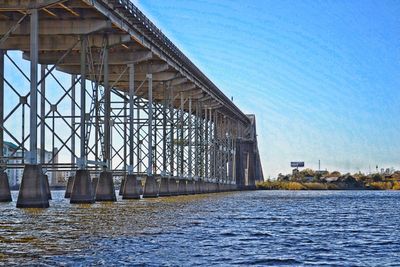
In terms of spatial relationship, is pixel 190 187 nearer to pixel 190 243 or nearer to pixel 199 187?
pixel 199 187

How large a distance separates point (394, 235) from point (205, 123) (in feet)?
365

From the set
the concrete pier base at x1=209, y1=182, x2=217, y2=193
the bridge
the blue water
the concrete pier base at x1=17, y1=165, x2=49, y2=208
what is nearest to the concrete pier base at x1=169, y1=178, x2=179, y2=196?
the bridge

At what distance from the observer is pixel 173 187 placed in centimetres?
10450

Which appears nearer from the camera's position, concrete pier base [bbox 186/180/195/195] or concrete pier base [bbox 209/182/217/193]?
concrete pier base [bbox 186/180/195/195]

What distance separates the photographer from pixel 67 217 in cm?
4306

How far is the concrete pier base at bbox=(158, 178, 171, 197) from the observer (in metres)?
97.1

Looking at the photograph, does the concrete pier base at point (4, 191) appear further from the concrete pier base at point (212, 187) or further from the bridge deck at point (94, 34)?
the concrete pier base at point (212, 187)

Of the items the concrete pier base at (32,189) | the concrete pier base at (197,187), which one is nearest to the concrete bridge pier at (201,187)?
the concrete pier base at (197,187)

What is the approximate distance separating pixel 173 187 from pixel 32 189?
55673mm

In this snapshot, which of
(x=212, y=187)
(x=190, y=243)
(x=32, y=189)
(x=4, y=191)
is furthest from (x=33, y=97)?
(x=212, y=187)

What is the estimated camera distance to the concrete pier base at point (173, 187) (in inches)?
4024

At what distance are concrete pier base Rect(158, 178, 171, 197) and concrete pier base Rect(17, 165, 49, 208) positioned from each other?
4639 centimetres

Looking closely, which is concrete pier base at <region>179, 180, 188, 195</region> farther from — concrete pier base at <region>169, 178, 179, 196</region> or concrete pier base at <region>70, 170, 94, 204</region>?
concrete pier base at <region>70, 170, 94, 204</region>

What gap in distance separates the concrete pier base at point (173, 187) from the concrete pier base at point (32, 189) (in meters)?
51.8
